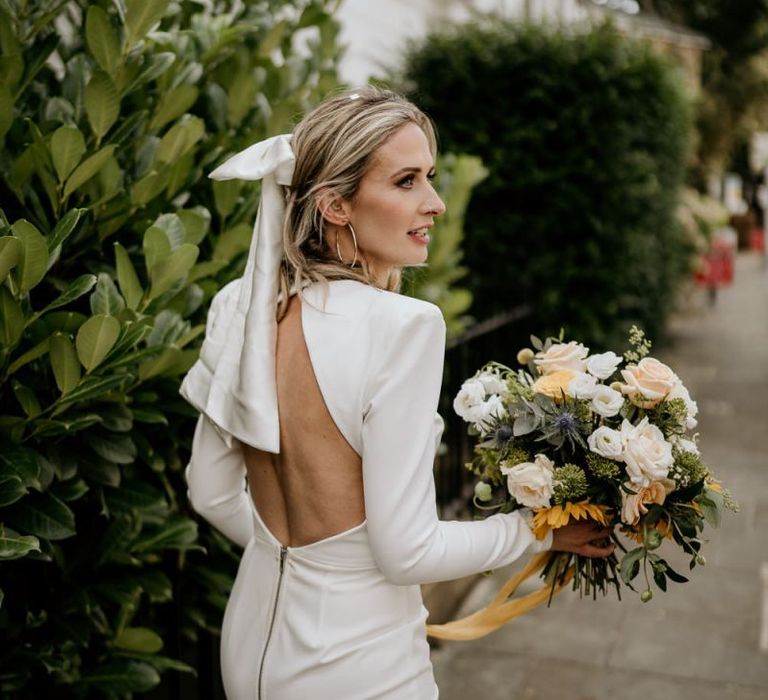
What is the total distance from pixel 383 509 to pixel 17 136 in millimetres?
1403

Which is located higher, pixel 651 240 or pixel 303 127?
pixel 303 127

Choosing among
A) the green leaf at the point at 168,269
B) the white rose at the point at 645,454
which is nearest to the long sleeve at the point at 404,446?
A: the white rose at the point at 645,454

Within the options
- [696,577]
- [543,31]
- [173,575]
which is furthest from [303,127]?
[543,31]

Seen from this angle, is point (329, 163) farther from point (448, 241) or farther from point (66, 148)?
point (448, 241)

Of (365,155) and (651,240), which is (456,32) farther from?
(365,155)

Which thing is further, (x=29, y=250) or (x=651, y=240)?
(x=651, y=240)

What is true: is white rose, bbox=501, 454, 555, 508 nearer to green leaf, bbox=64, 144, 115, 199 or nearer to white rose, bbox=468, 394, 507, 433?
white rose, bbox=468, 394, 507, 433

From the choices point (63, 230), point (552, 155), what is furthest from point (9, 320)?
point (552, 155)

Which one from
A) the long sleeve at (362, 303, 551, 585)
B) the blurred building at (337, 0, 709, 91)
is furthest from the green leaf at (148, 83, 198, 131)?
the blurred building at (337, 0, 709, 91)

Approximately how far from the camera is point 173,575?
289 centimetres

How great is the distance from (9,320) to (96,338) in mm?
179

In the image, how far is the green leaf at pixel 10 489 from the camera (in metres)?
2.00

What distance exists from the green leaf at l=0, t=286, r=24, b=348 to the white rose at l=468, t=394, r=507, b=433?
978mm

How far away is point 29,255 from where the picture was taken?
1.93 metres
